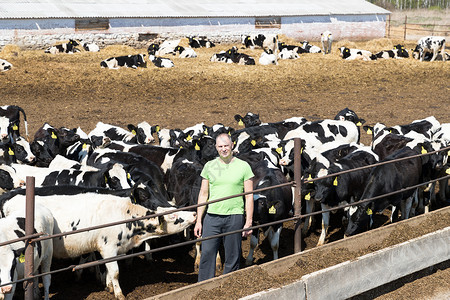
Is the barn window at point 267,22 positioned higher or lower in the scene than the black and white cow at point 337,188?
higher

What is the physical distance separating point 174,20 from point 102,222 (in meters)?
29.2

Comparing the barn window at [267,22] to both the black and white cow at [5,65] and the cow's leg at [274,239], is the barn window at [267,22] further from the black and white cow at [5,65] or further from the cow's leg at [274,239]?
the cow's leg at [274,239]

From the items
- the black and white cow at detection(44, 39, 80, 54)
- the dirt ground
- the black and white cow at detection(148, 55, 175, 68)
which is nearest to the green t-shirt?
the dirt ground

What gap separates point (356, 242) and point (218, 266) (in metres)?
1.94

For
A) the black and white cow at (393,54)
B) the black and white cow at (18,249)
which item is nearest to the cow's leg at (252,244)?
the black and white cow at (18,249)

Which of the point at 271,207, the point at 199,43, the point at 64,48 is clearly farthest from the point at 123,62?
the point at 271,207

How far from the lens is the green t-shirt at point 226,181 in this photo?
650 cm

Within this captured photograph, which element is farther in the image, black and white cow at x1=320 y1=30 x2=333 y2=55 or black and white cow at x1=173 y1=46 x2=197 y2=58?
black and white cow at x1=320 y1=30 x2=333 y2=55

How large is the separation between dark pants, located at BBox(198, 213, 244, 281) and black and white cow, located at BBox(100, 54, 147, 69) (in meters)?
17.3

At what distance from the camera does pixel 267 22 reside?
39750mm

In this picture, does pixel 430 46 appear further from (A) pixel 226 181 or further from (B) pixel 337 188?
(A) pixel 226 181

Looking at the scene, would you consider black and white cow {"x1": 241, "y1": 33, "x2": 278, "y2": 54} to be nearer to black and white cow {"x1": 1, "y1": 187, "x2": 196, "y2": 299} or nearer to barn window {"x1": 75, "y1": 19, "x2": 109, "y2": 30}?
barn window {"x1": 75, "y1": 19, "x2": 109, "y2": 30}

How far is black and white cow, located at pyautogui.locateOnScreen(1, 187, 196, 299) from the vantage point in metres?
7.31

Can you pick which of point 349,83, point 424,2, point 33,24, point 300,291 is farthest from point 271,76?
point 424,2
